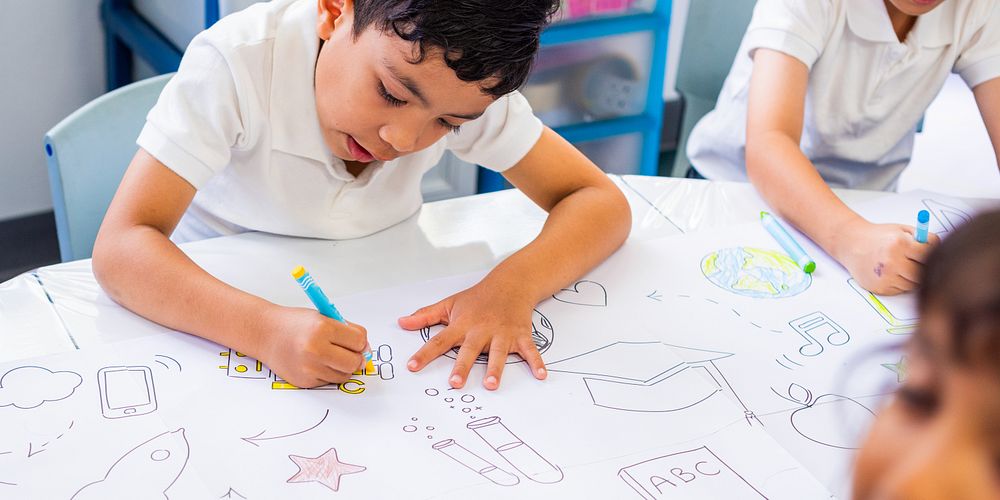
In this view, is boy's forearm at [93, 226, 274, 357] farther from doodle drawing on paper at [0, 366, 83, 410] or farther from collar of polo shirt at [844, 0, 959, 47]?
collar of polo shirt at [844, 0, 959, 47]

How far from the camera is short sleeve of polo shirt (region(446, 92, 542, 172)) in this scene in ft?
3.42

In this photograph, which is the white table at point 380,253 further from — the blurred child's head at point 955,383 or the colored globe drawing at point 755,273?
the blurred child's head at point 955,383

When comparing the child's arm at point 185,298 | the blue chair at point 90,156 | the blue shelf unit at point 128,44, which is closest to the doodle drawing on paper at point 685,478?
the child's arm at point 185,298

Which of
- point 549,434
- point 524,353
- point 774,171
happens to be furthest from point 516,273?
point 774,171

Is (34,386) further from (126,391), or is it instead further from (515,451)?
(515,451)

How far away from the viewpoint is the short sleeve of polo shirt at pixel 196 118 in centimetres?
89

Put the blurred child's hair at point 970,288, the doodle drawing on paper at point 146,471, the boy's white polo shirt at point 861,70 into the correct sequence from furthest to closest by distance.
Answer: the boy's white polo shirt at point 861,70
the doodle drawing on paper at point 146,471
the blurred child's hair at point 970,288

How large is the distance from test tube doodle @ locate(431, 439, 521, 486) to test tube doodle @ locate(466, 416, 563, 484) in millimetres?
12

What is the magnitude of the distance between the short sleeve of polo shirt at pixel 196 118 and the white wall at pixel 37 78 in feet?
3.65

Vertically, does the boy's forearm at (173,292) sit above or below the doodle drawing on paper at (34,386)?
above

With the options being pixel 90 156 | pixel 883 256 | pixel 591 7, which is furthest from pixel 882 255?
pixel 591 7

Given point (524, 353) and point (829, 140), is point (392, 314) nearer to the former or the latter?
point (524, 353)

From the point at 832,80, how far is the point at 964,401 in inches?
41.6

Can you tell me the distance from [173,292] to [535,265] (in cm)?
32
